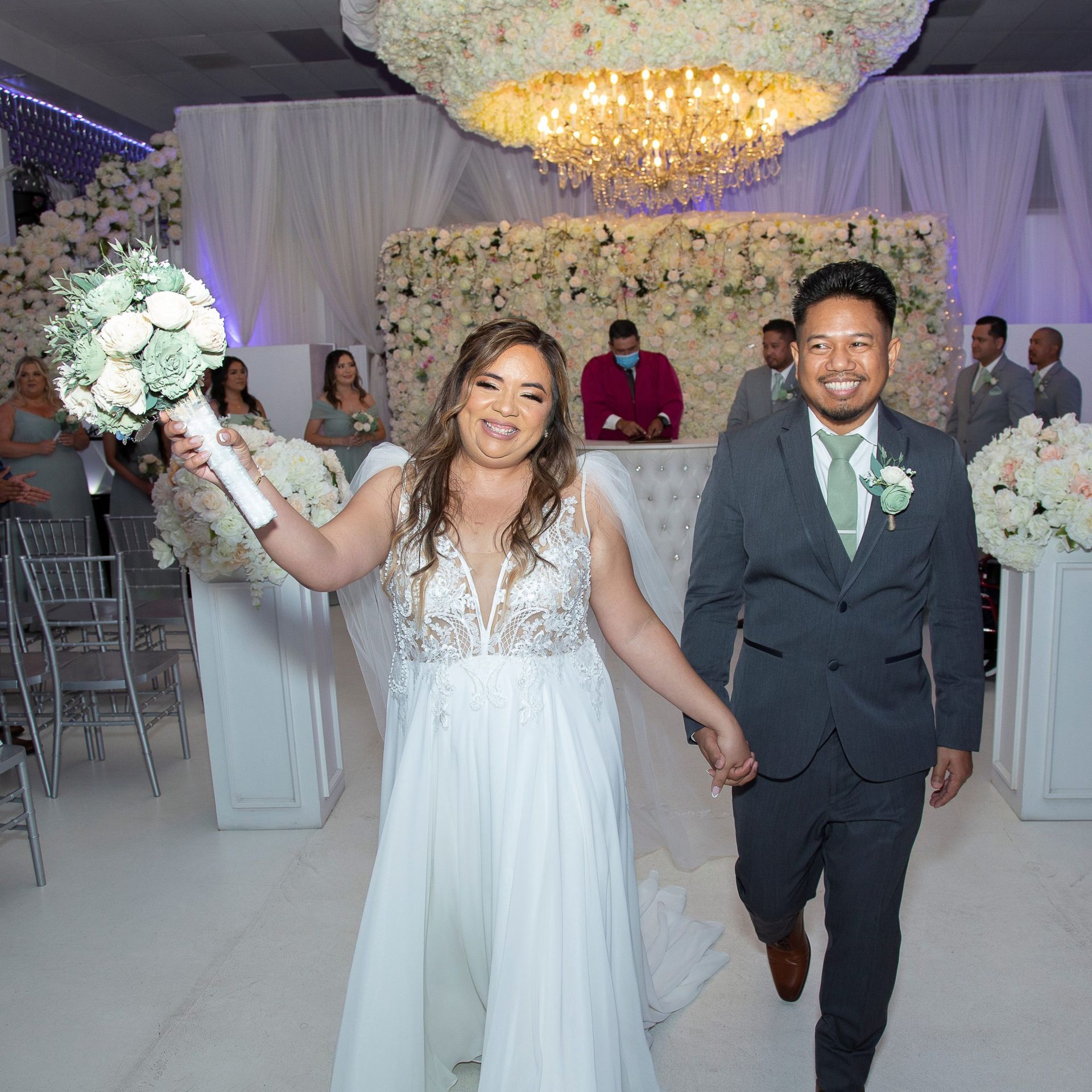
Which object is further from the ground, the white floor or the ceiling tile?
the ceiling tile

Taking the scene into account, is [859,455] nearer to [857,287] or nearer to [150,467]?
[857,287]

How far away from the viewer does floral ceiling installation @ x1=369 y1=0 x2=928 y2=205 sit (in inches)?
248

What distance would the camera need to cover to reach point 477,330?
2.28m

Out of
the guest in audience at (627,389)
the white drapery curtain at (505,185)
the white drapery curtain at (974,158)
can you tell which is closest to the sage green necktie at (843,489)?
the guest in audience at (627,389)

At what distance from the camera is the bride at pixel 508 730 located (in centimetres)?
206

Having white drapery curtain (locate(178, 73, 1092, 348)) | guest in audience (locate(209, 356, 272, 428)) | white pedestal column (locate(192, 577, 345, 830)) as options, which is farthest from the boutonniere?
white drapery curtain (locate(178, 73, 1092, 348))

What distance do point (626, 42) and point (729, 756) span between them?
5.46 metres

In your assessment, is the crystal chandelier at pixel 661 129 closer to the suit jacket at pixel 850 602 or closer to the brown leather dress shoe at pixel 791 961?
the suit jacket at pixel 850 602

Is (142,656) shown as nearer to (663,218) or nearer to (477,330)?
(477,330)

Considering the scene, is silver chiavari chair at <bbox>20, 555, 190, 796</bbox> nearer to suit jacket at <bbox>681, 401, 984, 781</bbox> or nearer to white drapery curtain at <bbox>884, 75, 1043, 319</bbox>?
suit jacket at <bbox>681, 401, 984, 781</bbox>

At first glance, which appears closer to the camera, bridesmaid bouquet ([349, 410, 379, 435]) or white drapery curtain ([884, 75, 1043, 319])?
bridesmaid bouquet ([349, 410, 379, 435])

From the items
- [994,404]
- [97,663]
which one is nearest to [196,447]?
[97,663]

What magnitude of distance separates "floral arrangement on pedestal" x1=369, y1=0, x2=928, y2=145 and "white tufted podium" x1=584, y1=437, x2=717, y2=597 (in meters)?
2.47

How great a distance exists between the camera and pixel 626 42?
6.29m
